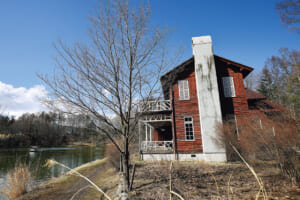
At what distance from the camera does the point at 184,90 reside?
47.5 feet

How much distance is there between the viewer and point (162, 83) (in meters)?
6.33

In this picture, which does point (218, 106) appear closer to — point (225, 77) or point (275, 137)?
point (225, 77)

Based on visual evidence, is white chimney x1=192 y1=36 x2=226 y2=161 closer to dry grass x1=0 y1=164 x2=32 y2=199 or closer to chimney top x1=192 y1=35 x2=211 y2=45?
chimney top x1=192 y1=35 x2=211 y2=45

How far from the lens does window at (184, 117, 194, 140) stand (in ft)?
43.4

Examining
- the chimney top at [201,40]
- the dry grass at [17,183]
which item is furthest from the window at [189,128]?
the dry grass at [17,183]

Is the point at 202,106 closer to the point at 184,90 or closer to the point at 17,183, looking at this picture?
the point at 184,90

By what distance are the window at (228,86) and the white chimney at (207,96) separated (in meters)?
1.41

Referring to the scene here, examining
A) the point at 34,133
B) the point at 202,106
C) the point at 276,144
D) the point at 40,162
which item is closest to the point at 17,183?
the point at 276,144

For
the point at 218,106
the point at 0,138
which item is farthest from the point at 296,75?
the point at 0,138

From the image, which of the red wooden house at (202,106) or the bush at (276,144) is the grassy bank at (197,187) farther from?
the red wooden house at (202,106)

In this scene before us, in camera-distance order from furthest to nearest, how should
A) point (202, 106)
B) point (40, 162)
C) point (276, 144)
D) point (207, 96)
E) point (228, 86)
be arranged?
point (40, 162), point (228, 86), point (207, 96), point (202, 106), point (276, 144)

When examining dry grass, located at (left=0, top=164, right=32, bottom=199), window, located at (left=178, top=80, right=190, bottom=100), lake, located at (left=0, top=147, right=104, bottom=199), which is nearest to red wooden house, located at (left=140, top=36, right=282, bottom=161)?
window, located at (left=178, top=80, right=190, bottom=100)

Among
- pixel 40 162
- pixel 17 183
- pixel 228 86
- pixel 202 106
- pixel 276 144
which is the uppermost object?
pixel 228 86

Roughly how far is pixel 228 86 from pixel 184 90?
3.80 metres
